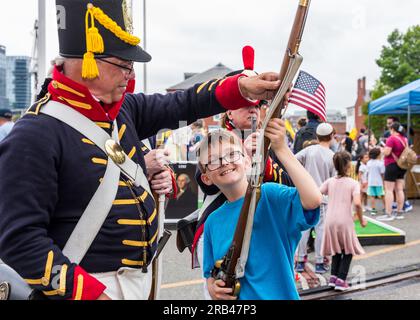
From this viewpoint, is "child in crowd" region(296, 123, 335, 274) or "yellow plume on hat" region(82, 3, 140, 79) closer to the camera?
"yellow plume on hat" region(82, 3, 140, 79)

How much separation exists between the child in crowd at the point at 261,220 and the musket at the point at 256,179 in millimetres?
53

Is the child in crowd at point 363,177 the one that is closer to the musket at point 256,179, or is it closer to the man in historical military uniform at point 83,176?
the musket at point 256,179

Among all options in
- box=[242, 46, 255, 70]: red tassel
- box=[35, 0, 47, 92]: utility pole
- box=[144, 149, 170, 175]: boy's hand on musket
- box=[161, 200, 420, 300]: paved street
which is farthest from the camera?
box=[161, 200, 420, 300]: paved street

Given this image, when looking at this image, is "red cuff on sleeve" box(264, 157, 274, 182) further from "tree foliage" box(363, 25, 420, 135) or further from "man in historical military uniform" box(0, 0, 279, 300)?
"tree foliage" box(363, 25, 420, 135)

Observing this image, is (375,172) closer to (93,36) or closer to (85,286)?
(93,36)

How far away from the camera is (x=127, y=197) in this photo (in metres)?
1.80

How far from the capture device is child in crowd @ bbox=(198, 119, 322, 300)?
198cm

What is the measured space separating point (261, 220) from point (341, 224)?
2.97 metres

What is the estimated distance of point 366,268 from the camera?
5.91 m

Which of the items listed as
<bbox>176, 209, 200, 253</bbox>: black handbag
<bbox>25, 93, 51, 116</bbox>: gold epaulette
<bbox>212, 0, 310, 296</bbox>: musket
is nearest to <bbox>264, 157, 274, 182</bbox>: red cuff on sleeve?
<bbox>176, 209, 200, 253</bbox>: black handbag

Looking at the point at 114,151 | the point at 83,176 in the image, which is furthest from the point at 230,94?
the point at 83,176

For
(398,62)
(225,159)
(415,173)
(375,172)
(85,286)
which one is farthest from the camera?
(398,62)

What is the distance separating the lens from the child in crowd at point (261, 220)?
6.50 ft

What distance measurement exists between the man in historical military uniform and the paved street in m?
3.05
